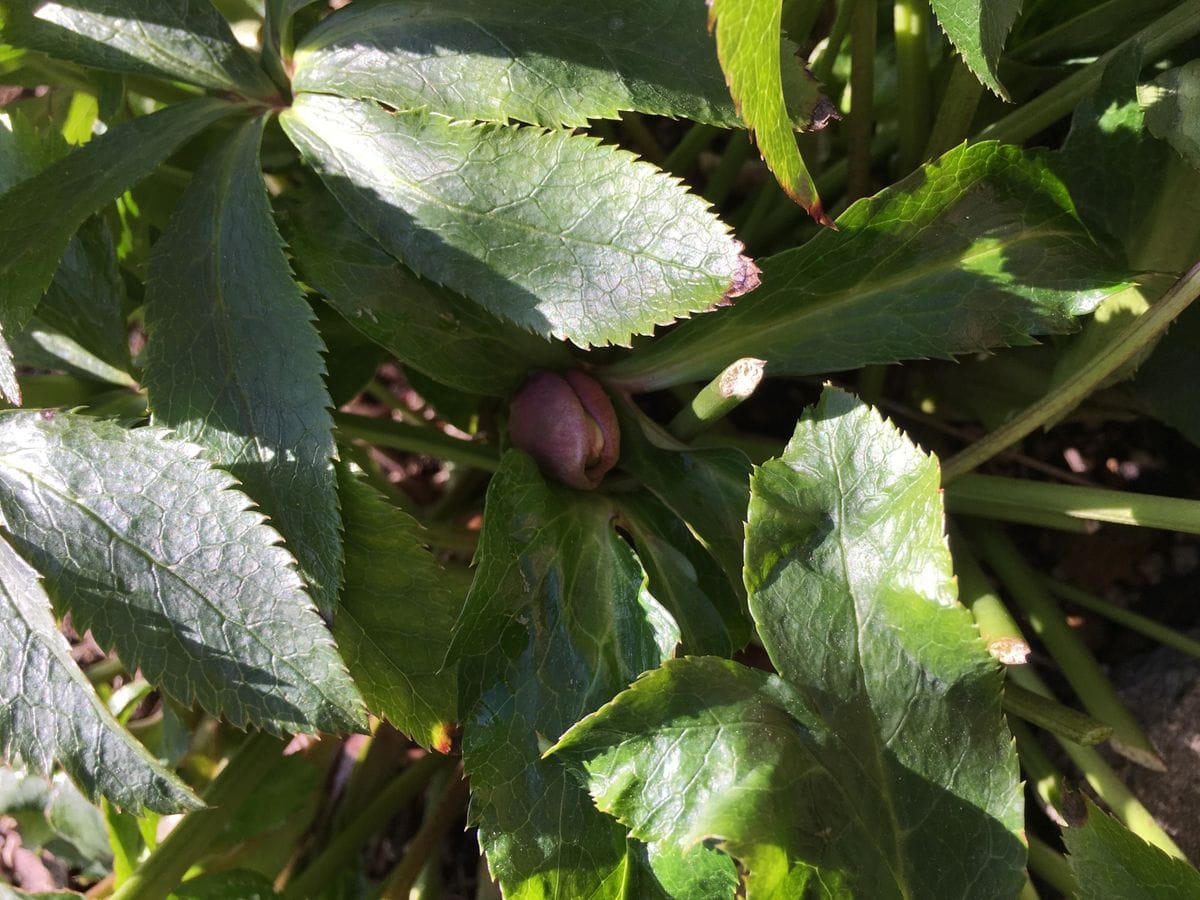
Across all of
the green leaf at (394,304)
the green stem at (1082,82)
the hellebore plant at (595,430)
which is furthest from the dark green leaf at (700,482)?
the green stem at (1082,82)

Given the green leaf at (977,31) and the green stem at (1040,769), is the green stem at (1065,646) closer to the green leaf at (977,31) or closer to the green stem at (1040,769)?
the green stem at (1040,769)

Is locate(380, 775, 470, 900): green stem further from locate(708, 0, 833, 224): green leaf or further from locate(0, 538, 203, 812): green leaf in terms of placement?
locate(708, 0, 833, 224): green leaf

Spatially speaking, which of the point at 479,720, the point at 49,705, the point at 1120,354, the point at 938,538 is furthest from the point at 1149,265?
the point at 49,705

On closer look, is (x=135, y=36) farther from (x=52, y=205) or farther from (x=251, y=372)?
(x=251, y=372)

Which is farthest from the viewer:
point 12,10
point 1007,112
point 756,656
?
point 756,656

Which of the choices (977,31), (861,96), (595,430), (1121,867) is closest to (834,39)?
(861,96)

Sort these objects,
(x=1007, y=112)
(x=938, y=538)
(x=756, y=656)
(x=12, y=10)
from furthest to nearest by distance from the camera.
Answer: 1. (x=756, y=656)
2. (x=1007, y=112)
3. (x=12, y=10)
4. (x=938, y=538)

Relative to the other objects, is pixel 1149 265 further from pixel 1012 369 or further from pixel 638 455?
pixel 638 455
